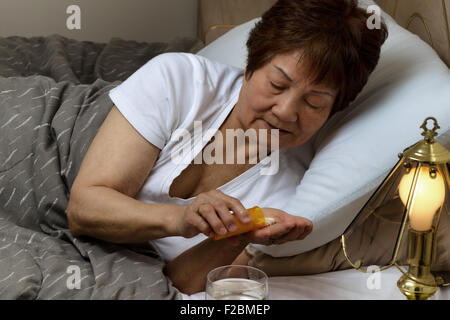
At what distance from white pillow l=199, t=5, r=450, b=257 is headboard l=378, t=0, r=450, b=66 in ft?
0.66

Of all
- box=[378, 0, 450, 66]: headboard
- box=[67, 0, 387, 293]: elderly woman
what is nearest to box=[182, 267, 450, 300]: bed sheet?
box=[67, 0, 387, 293]: elderly woman

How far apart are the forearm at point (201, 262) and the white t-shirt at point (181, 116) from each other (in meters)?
0.09

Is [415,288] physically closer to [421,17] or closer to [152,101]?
[152,101]

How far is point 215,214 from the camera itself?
2.86 ft

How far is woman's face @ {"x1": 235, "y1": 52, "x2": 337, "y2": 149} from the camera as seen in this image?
Answer: 1.12 metres

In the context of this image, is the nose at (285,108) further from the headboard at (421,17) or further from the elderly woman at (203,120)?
the headboard at (421,17)

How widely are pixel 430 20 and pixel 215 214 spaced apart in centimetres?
98

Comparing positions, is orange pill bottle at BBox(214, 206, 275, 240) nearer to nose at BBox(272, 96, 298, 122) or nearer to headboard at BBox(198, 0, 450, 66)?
nose at BBox(272, 96, 298, 122)

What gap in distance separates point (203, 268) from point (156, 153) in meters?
0.24

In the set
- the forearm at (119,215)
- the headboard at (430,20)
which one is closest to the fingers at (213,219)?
the forearm at (119,215)

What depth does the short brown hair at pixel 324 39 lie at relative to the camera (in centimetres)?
112
